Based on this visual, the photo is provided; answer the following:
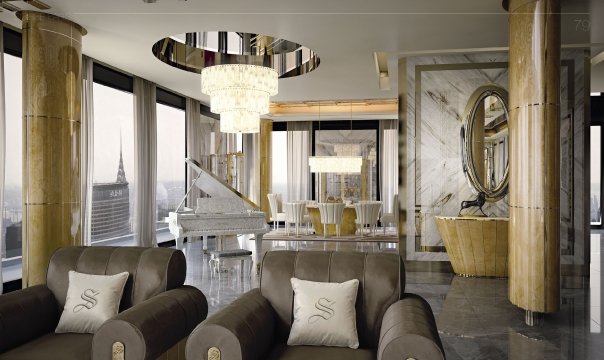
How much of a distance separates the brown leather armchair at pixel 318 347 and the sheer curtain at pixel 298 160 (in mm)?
10516

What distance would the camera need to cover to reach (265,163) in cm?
1325

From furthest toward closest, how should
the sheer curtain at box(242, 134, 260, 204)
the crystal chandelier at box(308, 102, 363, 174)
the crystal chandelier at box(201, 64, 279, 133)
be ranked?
the sheer curtain at box(242, 134, 260, 204), the crystal chandelier at box(308, 102, 363, 174), the crystal chandelier at box(201, 64, 279, 133)

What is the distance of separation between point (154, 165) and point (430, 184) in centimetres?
459

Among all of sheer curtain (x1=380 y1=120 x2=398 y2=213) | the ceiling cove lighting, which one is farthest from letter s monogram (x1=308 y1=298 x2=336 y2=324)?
sheer curtain (x1=380 y1=120 x2=398 y2=213)

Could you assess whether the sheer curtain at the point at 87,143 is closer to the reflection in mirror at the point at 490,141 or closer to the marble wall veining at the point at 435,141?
the marble wall veining at the point at 435,141

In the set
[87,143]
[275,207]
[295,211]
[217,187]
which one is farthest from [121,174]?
[275,207]

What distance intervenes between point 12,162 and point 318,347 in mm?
4555

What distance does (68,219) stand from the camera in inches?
199

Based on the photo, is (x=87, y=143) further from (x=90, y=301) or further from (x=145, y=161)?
(x=90, y=301)

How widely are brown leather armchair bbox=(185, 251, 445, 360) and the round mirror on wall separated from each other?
305 cm

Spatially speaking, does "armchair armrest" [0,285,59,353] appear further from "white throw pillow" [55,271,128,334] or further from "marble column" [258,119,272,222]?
"marble column" [258,119,272,222]

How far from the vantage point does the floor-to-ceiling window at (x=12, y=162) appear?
5391 mm

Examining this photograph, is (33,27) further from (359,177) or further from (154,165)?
(359,177)

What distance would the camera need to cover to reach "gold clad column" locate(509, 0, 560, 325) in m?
3.82
